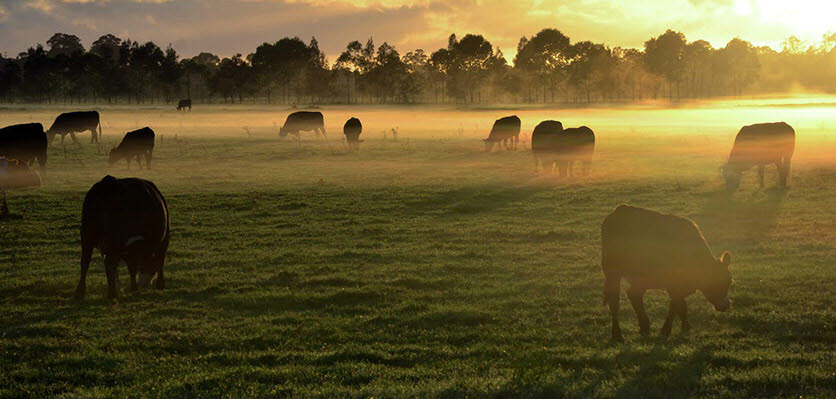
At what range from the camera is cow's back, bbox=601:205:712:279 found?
30.2 ft

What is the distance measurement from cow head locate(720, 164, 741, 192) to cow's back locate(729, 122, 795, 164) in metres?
0.33

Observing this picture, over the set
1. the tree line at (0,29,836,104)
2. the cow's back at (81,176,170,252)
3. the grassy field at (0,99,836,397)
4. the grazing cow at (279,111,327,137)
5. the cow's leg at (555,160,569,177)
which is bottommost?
the grassy field at (0,99,836,397)

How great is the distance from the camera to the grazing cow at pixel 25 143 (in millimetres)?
29344

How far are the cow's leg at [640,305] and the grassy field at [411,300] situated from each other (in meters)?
0.18

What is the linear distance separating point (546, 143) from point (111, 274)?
21.1 metres

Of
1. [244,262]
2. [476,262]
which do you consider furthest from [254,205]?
[476,262]

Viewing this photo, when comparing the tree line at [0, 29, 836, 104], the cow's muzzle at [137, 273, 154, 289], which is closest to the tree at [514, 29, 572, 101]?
the tree line at [0, 29, 836, 104]

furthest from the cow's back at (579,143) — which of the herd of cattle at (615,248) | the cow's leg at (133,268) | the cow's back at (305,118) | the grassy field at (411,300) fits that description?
the cow's back at (305,118)

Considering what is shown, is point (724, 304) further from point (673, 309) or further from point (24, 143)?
point (24, 143)

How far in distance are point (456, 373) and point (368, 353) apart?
1379mm

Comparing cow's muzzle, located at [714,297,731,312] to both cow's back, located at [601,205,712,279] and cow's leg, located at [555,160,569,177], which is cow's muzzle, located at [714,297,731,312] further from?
cow's leg, located at [555,160,569,177]

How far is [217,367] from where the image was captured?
847 cm

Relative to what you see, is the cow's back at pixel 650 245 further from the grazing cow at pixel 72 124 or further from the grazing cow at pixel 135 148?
the grazing cow at pixel 72 124

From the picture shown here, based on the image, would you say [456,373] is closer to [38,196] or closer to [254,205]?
[254,205]
